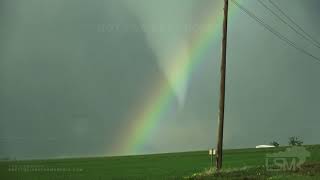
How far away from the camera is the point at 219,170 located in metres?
33.8

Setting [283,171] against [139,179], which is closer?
[283,171]

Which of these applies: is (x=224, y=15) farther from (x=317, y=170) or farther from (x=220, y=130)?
(x=317, y=170)

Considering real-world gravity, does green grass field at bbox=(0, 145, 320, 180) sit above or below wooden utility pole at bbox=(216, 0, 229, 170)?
below

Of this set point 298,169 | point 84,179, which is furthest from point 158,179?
point 298,169

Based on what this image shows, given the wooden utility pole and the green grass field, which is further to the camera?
the wooden utility pole

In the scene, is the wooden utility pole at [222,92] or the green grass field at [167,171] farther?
the wooden utility pole at [222,92]

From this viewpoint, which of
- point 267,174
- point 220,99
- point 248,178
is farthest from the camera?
point 220,99

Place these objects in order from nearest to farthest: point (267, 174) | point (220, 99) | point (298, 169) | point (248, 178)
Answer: point (248, 178) → point (267, 174) → point (298, 169) → point (220, 99)

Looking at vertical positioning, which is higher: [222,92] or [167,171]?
[222,92]

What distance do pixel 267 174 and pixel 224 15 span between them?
40.0 feet

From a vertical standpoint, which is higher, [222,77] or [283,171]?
[222,77]

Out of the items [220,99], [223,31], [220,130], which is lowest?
[220,130]

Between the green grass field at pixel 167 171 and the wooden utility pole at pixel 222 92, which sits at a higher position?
the wooden utility pole at pixel 222 92

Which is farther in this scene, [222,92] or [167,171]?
[167,171]
